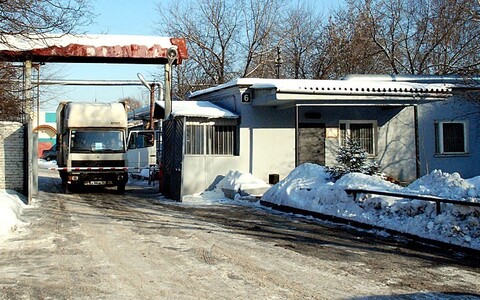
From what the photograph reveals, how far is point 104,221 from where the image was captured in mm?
12633

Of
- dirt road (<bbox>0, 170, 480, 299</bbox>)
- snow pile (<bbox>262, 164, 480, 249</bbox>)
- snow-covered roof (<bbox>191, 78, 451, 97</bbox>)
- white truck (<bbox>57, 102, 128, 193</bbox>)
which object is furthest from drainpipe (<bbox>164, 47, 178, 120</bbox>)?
dirt road (<bbox>0, 170, 480, 299</bbox>)

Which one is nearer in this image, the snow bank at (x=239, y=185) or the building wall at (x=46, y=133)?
the snow bank at (x=239, y=185)

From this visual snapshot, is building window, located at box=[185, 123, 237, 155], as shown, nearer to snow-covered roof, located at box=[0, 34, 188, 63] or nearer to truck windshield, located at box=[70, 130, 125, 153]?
truck windshield, located at box=[70, 130, 125, 153]

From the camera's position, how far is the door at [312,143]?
20.1 m

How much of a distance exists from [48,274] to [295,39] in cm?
3382

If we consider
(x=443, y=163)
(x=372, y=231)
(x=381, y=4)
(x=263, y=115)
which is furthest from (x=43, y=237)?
(x=381, y=4)

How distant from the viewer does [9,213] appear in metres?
12.0

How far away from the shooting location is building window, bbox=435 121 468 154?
69.8 feet

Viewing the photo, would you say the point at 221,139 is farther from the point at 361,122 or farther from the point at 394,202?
the point at 394,202

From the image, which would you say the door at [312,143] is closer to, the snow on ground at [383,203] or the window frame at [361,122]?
the window frame at [361,122]

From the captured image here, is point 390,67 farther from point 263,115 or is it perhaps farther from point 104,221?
point 104,221

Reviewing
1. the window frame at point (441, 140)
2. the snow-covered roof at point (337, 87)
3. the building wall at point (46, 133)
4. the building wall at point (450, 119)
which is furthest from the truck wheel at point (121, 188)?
the building wall at point (46, 133)

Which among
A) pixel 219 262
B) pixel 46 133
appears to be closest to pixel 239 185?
pixel 219 262

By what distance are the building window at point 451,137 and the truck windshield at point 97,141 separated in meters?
12.5
